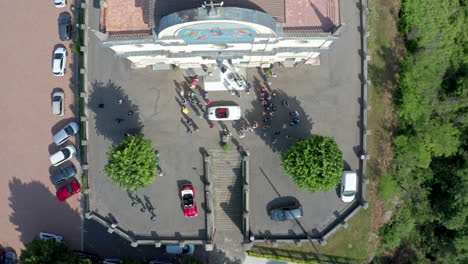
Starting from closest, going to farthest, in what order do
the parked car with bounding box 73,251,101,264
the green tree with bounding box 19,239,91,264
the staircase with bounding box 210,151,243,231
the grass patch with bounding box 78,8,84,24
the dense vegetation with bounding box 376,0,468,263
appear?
the green tree with bounding box 19,239,91,264
the parked car with bounding box 73,251,101,264
the staircase with bounding box 210,151,243,231
the dense vegetation with bounding box 376,0,468,263
the grass patch with bounding box 78,8,84,24

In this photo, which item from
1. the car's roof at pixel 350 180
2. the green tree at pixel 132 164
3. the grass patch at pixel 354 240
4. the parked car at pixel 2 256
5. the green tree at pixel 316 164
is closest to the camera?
the green tree at pixel 316 164

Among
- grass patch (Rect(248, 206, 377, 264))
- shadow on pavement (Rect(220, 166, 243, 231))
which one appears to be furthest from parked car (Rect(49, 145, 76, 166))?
grass patch (Rect(248, 206, 377, 264))

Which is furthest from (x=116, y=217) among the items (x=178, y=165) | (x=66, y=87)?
(x=66, y=87)

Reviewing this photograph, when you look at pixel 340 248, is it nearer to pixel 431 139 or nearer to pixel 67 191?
pixel 431 139

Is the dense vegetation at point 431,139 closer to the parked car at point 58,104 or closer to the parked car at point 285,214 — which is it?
the parked car at point 285,214

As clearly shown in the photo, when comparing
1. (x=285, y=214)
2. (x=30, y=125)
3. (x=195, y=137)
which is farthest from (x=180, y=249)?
(x=30, y=125)

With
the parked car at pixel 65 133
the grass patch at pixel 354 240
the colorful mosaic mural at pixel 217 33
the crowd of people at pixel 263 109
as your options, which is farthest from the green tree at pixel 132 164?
the grass patch at pixel 354 240

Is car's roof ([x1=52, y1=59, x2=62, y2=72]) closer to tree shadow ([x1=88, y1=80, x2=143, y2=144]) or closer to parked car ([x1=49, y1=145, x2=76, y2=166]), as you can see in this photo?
tree shadow ([x1=88, y1=80, x2=143, y2=144])
